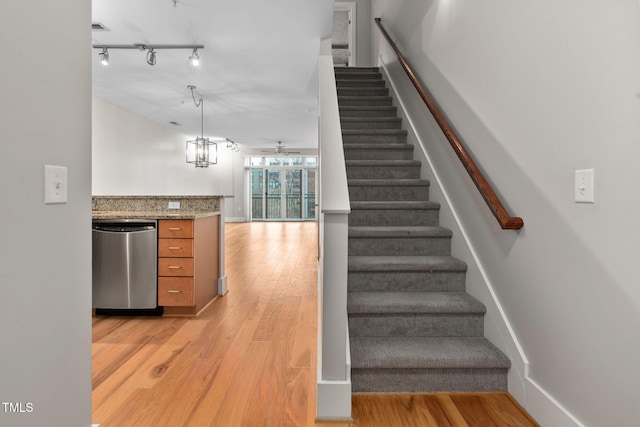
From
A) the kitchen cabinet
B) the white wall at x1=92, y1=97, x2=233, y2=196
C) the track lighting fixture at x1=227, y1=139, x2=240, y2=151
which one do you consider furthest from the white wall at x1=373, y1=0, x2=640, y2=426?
the track lighting fixture at x1=227, y1=139, x2=240, y2=151

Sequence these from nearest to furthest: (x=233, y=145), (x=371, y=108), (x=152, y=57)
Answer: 1. (x=152, y=57)
2. (x=371, y=108)
3. (x=233, y=145)

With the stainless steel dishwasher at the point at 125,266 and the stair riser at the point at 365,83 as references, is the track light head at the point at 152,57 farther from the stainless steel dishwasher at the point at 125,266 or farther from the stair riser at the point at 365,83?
the stair riser at the point at 365,83

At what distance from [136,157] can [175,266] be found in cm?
488

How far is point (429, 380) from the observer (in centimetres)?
182

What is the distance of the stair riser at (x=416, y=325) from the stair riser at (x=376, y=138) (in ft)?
6.48

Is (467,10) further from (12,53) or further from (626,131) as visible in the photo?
(12,53)

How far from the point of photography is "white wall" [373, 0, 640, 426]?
3.82ft

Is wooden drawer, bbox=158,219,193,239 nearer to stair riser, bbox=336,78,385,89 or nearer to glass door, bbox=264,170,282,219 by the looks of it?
stair riser, bbox=336,78,385,89

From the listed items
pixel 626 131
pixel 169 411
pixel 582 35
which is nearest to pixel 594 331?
pixel 626 131

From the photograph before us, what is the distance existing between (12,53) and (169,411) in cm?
155

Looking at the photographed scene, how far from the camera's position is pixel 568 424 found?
1.42 metres

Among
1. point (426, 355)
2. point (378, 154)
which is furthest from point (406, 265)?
point (378, 154)

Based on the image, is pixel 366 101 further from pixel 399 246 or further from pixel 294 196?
pixel 294 196

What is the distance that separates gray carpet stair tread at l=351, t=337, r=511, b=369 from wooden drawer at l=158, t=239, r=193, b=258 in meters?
1.73
